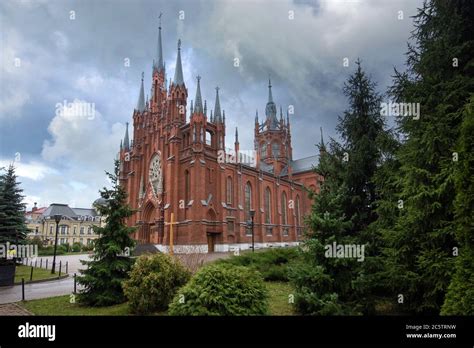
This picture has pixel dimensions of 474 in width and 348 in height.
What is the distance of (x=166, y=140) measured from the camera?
38.6 metres

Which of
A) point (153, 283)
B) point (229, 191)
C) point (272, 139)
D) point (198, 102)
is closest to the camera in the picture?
point (153, 283)

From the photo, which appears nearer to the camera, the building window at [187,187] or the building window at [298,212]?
the building window at [187,187]

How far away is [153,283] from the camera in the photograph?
816 centimetres

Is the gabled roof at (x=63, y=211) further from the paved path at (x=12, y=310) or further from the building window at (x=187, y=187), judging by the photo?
the paved path at (x=12, y=310)

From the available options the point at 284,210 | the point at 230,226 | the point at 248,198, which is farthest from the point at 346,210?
the point at 284,210

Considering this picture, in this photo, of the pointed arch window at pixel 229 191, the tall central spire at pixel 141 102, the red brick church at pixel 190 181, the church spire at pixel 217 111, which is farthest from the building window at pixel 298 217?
the tall central spire at pixel 141 102

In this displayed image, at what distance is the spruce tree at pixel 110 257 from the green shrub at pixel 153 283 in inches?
67.3

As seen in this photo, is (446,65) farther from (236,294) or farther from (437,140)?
(236,294)

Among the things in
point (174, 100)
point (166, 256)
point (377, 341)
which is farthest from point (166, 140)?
point (377, 341)

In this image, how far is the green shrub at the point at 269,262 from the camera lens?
40.3 feet

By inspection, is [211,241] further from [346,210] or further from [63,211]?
[63,211]

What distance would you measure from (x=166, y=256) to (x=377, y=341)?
666cm

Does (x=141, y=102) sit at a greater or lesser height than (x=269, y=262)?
greater

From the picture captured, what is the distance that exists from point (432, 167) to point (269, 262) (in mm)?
8505
